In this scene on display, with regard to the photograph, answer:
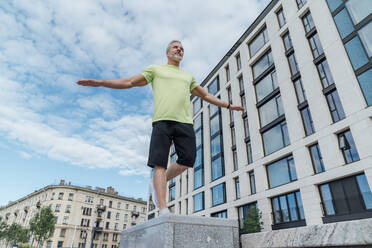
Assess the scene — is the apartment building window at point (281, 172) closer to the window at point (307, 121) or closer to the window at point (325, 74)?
the window at point (307, 121)

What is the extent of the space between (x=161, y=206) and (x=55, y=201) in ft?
200

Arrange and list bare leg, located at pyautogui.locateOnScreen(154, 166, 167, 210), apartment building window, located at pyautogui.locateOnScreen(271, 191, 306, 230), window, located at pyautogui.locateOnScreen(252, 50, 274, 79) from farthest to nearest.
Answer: window, located at pyautogui.locateOnScreen(252, 50, 274, 79), apartment building window, located at pyautogui.locateOnScreen(271, 191, 306, 230), bare leg, located at pyautogui.locateOnScreen(154, 166, 167, 210)

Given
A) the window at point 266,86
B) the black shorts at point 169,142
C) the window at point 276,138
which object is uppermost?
the window at point 266,86

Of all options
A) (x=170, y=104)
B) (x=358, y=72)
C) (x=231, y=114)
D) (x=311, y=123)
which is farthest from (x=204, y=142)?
(x=170, y=104)

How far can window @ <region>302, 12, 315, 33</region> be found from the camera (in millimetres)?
18959

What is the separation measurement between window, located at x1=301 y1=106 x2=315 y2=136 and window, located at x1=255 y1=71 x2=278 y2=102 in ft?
12.6

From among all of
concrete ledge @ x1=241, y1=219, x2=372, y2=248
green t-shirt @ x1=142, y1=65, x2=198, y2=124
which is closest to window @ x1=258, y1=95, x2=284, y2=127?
green t-shirt @ x1=142, y1=65, x2=198, y2=124

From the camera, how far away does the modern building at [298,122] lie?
46.6 feet

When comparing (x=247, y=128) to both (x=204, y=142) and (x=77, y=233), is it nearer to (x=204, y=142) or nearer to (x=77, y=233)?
(x=204, y=142)

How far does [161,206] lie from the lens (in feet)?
9.45

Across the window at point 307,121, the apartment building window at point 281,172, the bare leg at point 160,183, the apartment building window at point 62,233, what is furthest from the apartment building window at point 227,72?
the apartment building window at point 62,233

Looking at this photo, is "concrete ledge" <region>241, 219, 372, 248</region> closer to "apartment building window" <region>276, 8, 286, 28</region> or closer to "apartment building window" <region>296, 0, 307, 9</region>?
"apartment building window" <region>296, 0, 307, 9</region>

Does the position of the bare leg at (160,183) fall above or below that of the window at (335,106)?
below

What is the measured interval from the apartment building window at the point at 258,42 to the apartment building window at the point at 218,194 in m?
14.3
